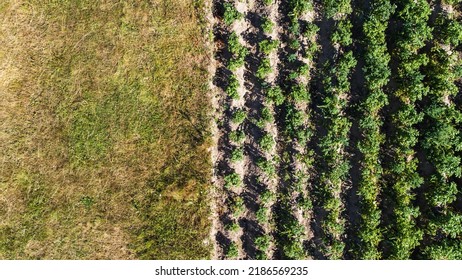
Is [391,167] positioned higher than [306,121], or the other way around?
[306,121]

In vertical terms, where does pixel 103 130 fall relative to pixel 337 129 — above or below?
below

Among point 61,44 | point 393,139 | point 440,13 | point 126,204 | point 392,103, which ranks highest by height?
point 440,13

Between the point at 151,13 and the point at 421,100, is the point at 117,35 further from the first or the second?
the point at 421,100

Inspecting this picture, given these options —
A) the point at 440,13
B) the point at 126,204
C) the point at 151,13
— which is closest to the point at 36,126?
the point at 126,204

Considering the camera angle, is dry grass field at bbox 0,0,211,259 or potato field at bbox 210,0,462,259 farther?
dry grass field at bbox 0,0,211,259

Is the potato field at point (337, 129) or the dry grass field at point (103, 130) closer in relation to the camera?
the potato field at point (337, 129)

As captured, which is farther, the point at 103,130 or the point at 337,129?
the point at 103,130

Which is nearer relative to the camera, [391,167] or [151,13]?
[391,167]
